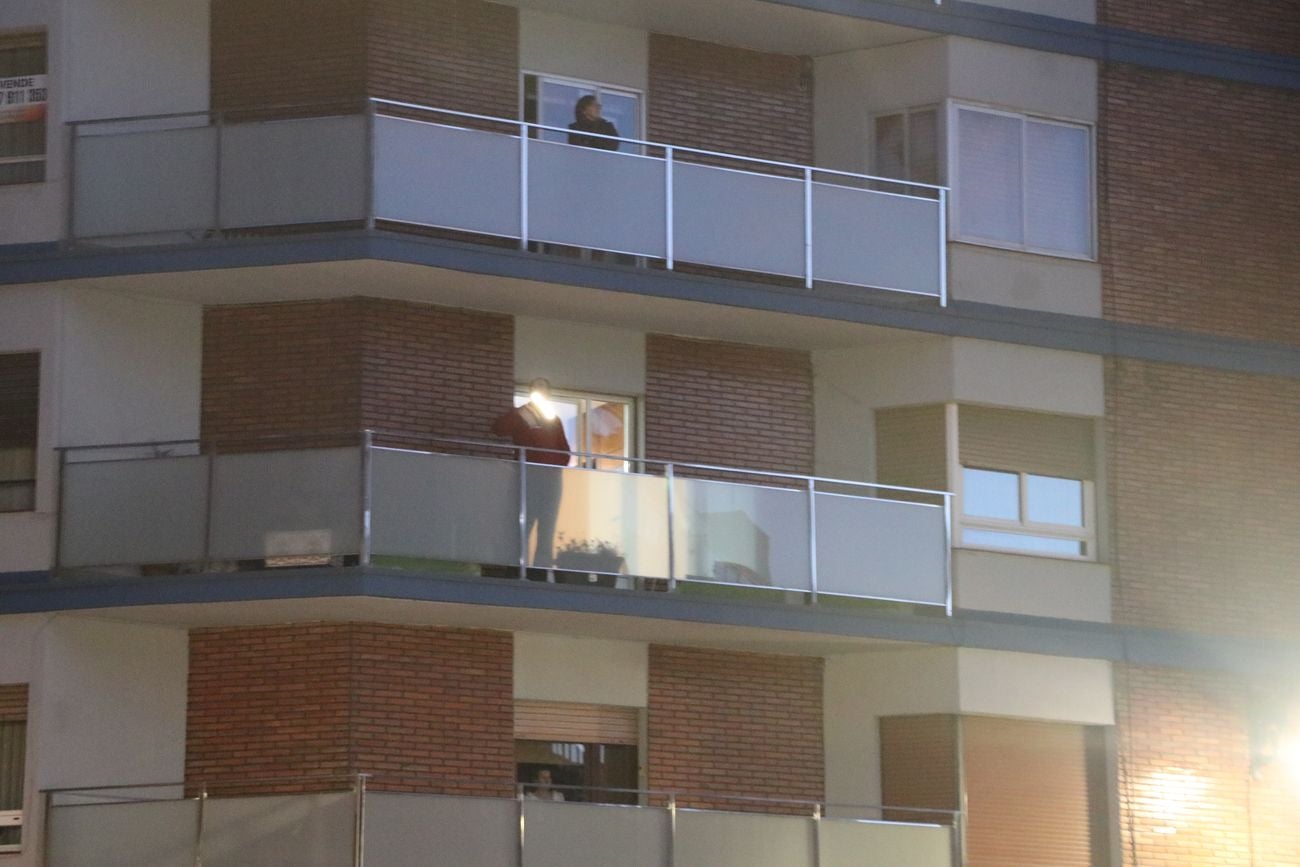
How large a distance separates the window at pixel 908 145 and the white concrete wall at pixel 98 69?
23.1 feet

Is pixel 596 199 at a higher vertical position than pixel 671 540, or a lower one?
higher

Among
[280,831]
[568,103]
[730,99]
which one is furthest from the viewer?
[730,99]

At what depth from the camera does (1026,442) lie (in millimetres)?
26203

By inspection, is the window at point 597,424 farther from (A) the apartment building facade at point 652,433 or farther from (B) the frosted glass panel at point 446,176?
(B) the frosted glass panel at point 446,176

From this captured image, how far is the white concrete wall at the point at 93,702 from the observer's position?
22625 mm

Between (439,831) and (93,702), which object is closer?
(439,831)

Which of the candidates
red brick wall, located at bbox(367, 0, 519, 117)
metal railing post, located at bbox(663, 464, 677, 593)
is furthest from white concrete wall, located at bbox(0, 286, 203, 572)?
metal railing post, located at bbox(663, 464, 677, 593)

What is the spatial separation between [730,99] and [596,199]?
305 centimetres

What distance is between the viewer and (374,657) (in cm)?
2333

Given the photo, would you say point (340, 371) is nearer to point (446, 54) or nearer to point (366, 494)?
point (366, 494)

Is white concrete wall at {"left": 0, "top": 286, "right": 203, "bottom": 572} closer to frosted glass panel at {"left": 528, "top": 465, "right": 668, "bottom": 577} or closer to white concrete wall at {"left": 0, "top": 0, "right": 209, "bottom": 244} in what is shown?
white concrete wall at {"left": 0, "top": 0, "right": 209, "bottom": 244}

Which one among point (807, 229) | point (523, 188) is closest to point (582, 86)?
point (523, 188)

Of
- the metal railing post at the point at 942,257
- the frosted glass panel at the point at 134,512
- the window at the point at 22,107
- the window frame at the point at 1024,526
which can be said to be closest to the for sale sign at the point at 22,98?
the window at the point at 22,107

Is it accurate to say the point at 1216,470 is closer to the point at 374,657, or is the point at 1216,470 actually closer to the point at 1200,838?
the point at 1200,838
